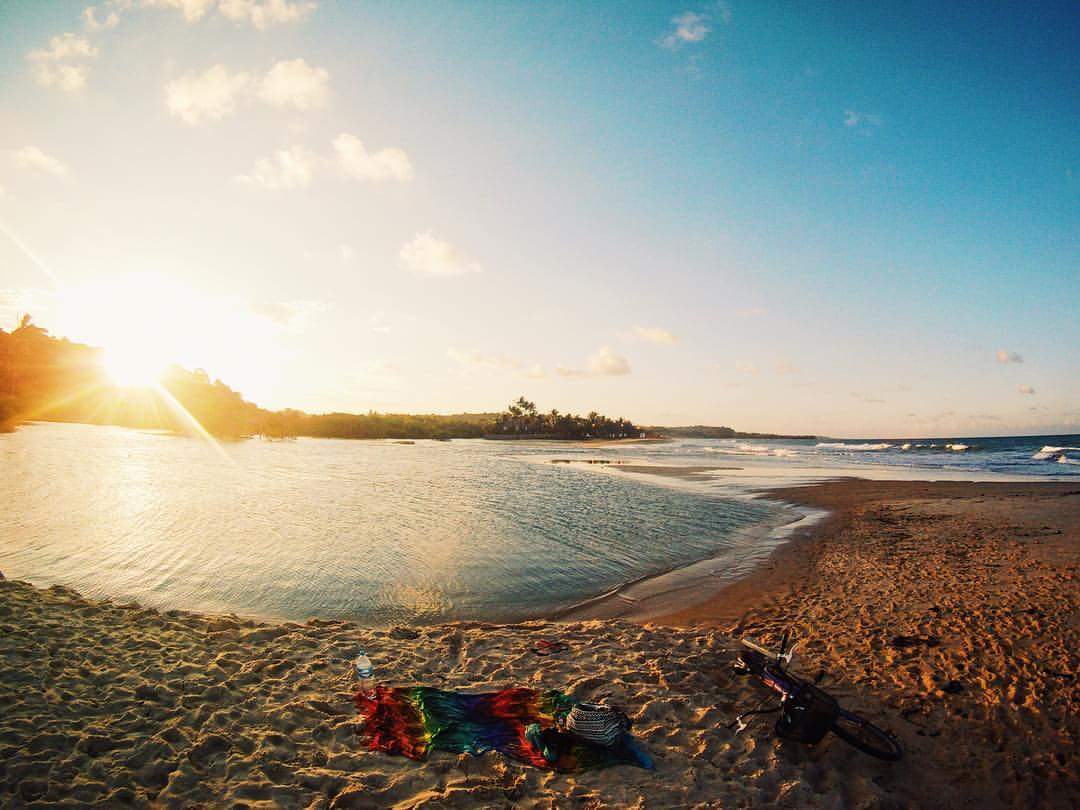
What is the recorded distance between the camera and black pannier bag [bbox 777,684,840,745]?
207 inches

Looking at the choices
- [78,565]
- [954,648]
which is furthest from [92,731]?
[954,648]

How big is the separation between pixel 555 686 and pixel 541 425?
112242 millimetres

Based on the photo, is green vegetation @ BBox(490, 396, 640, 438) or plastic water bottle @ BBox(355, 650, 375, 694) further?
green vegetation @ BBox(490, 396, 640, 438)

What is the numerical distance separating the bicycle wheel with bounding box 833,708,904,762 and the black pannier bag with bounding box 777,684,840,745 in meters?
0.13

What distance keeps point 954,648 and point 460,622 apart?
7.77 meters

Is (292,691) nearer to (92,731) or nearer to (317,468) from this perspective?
(92,731)

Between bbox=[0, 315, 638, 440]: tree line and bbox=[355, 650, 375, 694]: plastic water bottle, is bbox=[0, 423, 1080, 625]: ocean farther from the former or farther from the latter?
bbox=[0, 315, 638, 440]: tree line

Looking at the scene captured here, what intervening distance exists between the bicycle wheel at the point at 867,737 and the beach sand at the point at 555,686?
117 mm

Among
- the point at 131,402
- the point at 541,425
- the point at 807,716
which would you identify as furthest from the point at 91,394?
the point at 807,716

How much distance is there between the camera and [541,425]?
389ft

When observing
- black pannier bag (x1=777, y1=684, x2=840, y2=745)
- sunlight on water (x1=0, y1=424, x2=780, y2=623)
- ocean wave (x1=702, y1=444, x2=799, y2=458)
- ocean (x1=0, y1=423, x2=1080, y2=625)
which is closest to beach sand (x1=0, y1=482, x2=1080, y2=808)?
black pannier bag (x1=777, y1=684, x2=840, y2=745)

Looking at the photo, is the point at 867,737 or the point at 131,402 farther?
the point at 131,402

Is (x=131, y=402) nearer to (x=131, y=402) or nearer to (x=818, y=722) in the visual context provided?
(x=131, y=402)

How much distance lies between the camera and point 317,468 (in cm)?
3158
